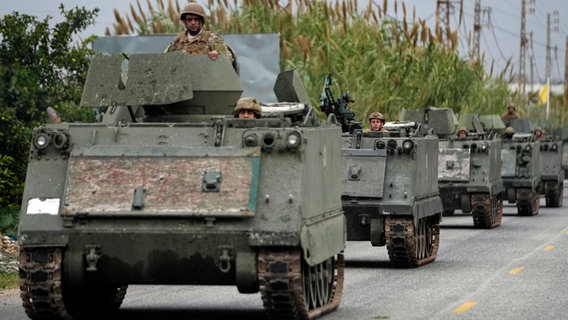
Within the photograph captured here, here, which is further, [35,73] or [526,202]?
[526,202]

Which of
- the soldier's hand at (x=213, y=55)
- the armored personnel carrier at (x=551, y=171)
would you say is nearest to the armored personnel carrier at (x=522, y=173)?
the armored personnel carrier at (x=551, y=171)

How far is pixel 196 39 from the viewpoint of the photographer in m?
16.4

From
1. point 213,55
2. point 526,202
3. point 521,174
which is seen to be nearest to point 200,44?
point 213,55

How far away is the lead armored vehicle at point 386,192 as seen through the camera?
71.5ft

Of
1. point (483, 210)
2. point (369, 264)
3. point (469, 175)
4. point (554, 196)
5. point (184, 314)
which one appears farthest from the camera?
point (554, 196)

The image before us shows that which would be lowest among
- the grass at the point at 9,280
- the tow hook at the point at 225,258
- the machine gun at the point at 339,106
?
the grass at the point at 9,280

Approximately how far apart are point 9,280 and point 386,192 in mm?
5639

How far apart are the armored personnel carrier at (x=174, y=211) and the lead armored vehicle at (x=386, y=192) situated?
275 inches

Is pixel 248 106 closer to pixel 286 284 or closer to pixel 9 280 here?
pixel 286 284

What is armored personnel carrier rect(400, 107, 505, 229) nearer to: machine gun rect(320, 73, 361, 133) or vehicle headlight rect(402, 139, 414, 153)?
machine gun rect(320, 73, 361, 133)

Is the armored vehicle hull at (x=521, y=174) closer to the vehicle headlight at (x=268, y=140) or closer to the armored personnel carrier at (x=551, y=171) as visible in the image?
the armored personnel carrier at (x=551, y=171)

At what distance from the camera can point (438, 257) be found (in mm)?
24047

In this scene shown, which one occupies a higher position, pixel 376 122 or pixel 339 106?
pixel 339 106

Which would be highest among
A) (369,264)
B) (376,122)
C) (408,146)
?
(376,122)
